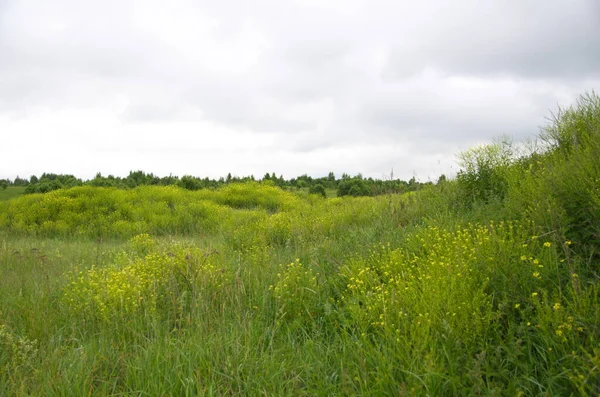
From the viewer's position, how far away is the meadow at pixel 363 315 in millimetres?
2914

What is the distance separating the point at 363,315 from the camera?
12.2ft

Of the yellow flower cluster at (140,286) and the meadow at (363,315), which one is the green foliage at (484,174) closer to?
the meadow at (363,315)

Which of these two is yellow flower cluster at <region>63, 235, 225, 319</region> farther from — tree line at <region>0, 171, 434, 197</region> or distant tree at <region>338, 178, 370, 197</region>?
distant tree at <region>338, 178, 370, 197</region>

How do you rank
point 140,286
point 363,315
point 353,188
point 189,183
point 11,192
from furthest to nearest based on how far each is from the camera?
point 353,188
point 11,192
point 189,183
point 140,286
point 363,315

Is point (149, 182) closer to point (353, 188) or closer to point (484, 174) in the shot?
point (353, 188)

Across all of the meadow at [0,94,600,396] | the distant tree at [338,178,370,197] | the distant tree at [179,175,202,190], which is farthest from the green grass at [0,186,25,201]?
the meadow at [0,94,600,396]

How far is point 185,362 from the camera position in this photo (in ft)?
10.5

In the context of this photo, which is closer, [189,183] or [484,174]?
[484,174]

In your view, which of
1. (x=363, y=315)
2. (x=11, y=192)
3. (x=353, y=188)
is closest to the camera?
(x=363, y=315)

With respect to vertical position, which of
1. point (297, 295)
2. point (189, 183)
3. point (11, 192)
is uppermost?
point (189, 183)

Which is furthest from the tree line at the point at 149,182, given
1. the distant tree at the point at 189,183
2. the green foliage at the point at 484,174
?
the green foliage at the point at 484,174

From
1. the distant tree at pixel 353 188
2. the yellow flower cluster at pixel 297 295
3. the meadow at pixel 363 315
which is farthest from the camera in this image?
the distant tree at pixel 353 188

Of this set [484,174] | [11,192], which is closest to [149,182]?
[11,192]

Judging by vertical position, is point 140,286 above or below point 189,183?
below
